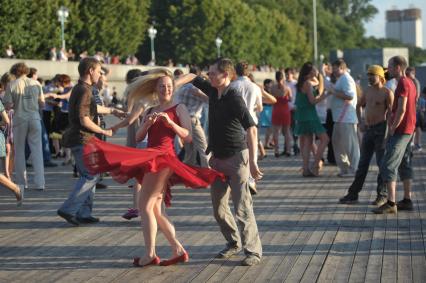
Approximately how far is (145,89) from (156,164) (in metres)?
0.79

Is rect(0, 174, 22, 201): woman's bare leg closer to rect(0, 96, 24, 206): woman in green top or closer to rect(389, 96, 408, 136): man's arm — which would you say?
rect(0, 96, 24, 206): woman in green top

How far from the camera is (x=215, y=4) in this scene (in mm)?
80000

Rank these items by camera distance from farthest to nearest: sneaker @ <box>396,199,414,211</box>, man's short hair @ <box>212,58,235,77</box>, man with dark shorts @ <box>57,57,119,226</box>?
sneaker @ <box>396,199,414,211</box> < man with dark shorts @ <box>57,57,119,226</box> < man's short hair @ <box>212,58,235,77</box>

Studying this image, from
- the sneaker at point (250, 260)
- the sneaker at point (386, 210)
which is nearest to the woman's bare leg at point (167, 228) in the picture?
the sneaker at point (250, 260)

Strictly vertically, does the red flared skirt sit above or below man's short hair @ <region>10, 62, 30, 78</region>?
below

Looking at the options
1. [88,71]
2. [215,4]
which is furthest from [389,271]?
[215,4]

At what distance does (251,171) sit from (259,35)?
8317cm

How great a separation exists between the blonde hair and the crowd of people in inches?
0.4

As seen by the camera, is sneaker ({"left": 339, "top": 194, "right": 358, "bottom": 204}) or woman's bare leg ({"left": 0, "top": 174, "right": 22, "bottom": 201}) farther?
sneaker ({"left": 339, "top": 194, "right": 358, "bottom": 204})

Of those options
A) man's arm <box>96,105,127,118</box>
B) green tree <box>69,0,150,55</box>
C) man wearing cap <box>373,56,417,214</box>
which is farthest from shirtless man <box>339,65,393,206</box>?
green tree <box>69,0,150,55</box>

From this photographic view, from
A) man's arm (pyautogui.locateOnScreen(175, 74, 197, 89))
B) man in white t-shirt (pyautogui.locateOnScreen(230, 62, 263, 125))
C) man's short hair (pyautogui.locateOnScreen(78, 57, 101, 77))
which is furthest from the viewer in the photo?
man in white t-shirt (pyautogui.locateOnScreen(230, 62, 263, 125))

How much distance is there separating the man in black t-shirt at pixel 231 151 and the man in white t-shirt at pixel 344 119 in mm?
7226

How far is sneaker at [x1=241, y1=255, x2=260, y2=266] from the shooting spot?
8289 millimetres

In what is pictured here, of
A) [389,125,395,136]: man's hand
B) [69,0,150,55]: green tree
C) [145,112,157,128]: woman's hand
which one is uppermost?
[69,0,150,55]: green tree
